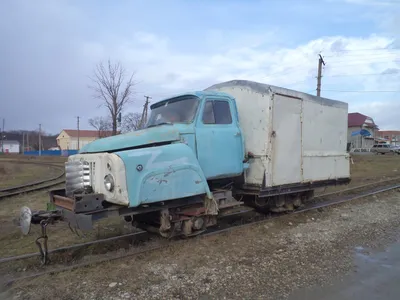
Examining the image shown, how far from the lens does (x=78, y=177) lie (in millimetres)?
5422

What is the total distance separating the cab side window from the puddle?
333 centimetres

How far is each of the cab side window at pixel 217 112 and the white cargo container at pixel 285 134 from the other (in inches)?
27.8

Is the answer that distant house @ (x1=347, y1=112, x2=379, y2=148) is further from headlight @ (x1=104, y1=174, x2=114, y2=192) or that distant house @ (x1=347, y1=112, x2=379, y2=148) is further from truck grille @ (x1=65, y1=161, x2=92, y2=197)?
headlight @ (x1=104, y1=174, x2=114, y2=192)

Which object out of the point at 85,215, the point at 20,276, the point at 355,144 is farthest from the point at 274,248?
the point at 355,144

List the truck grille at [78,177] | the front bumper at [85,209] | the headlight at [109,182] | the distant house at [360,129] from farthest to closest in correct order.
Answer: the distant house at [360,129]
the truck grille at [78,177]
the headlight at [109,182]
the front bumper at [85,209]

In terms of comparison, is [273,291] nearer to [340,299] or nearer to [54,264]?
[340,299]

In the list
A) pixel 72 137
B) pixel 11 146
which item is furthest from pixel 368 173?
pixel 11 146

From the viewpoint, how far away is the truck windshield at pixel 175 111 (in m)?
6.29

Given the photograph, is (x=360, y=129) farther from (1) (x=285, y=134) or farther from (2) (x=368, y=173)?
(1) (x=285, y=134)

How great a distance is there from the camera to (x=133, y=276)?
483cm

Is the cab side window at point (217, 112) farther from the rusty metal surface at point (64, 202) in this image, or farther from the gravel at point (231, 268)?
the rusty metal surface at point (64, 202)

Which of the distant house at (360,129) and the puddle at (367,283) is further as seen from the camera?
the distant house at (360,129)

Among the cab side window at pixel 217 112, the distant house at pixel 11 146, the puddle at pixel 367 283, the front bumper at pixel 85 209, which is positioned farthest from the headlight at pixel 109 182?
the distant house at pixel 11 146

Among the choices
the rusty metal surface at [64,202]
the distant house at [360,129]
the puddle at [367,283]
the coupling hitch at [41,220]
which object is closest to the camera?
the puddle at [367,283]
